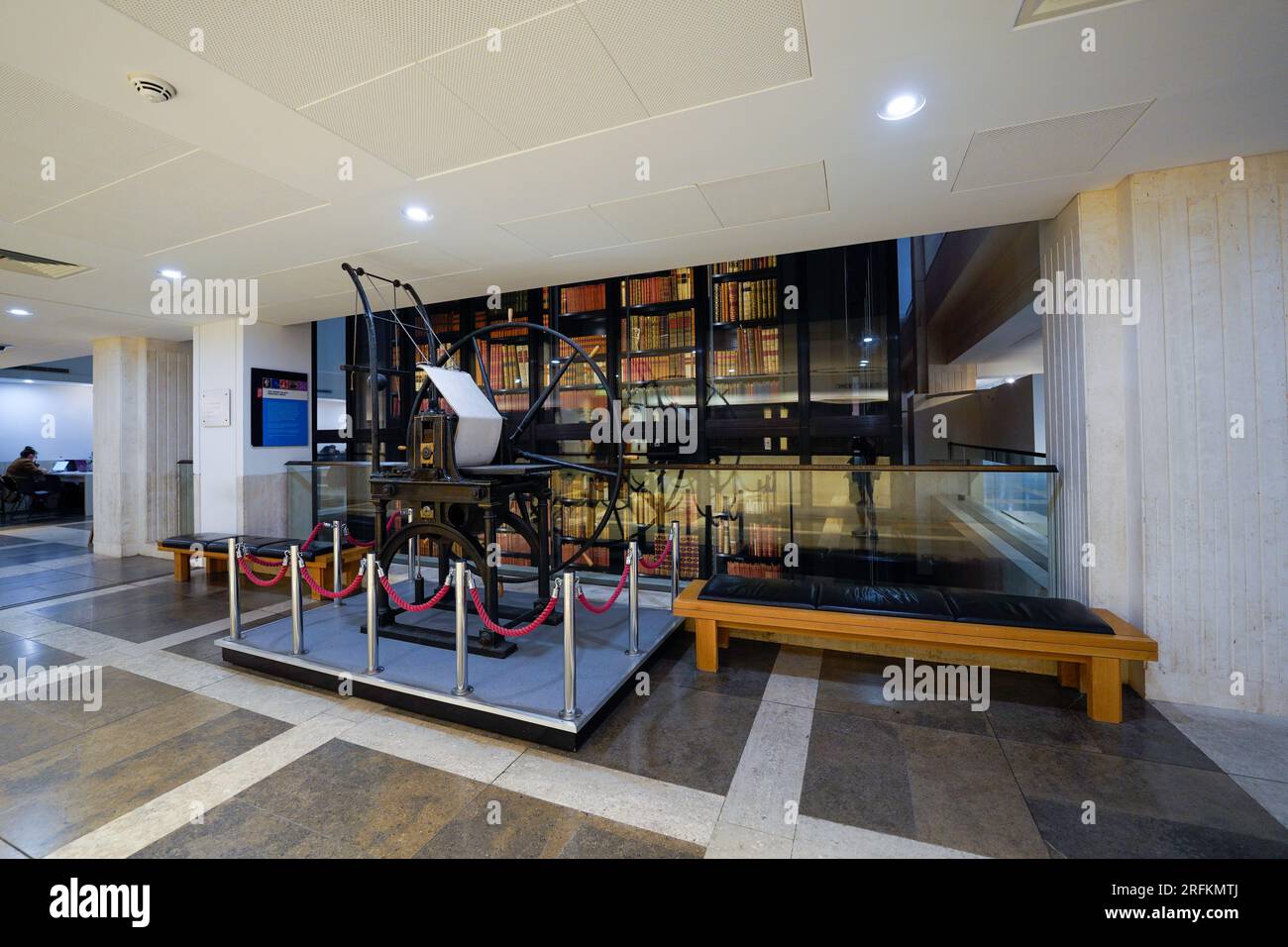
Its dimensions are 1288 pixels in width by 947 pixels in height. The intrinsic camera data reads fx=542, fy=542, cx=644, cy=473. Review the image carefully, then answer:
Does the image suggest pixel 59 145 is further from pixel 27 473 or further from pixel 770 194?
pixel 27 473

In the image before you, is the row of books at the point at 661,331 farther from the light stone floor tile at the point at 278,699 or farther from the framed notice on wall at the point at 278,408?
the light stone floor tile at the point at 278,699

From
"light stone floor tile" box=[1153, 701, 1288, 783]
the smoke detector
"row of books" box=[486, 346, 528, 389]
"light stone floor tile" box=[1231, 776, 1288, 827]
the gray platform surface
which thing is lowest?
"light stone floor tile" box=[1231, 776, 1288, 827]

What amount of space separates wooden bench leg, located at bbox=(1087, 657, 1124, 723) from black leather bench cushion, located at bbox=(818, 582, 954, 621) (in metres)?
0.74

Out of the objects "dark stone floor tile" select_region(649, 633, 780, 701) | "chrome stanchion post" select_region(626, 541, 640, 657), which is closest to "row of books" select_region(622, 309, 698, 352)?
"chrome stanchion post" select_region(626, 541, 640, 657)

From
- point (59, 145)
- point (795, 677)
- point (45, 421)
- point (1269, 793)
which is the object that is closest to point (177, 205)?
→ point (59, 145)

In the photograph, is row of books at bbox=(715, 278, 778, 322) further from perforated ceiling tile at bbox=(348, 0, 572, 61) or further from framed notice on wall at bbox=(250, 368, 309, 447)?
framed notice on wall at bbox=(250, 368, 309, 447)

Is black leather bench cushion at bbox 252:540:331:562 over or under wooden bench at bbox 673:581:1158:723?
over

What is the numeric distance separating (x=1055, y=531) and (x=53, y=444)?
2274 centimetres

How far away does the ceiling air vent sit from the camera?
4582 millimetres

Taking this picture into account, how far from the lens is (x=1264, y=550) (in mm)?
3064

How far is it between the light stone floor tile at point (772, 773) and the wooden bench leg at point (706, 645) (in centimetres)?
52

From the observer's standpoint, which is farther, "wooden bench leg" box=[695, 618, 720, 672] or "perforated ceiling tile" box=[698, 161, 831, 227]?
"wooden bench leg" box=[695, 618, 720, 672]

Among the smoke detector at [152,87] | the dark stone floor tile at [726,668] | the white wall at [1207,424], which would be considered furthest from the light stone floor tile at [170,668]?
the white wall at [1207,424]
